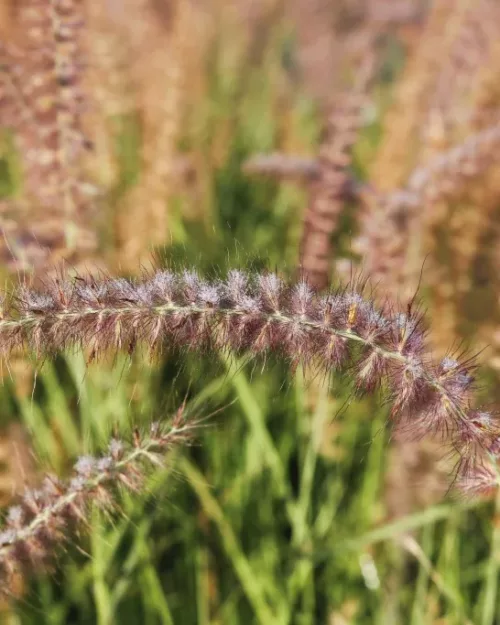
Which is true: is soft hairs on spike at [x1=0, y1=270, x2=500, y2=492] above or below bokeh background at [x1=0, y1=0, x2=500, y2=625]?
above

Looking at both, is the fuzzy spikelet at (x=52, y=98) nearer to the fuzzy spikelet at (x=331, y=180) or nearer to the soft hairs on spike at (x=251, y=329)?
the fuzzy spikelet at (x=331, y=180)

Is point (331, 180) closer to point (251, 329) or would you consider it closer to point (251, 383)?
point (251, 383)

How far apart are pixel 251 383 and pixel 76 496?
0.79 m

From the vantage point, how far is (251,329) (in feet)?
2.57

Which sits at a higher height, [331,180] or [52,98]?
[52,98]

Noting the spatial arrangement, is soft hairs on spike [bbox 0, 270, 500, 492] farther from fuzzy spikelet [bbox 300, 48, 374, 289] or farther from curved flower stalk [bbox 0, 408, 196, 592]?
fuzzy spikelet [bbox 300, 48, 374, 289]

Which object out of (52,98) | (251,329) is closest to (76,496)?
(251,329)

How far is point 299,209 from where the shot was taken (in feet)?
7.64

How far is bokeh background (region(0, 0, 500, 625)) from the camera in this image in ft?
4.23

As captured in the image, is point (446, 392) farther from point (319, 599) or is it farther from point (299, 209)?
point (299, 209)

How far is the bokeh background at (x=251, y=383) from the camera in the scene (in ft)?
4.23

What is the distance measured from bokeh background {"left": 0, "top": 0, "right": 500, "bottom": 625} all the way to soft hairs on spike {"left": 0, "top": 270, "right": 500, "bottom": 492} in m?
0.29

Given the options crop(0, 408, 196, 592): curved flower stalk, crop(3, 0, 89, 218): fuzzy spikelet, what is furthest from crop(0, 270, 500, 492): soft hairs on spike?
crop(3, 0, 89, 218): fuzzy spikelet

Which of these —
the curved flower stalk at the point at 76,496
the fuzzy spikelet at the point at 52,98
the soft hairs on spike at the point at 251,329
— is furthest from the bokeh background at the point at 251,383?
the soft hairs on spike at the point at 251,329
